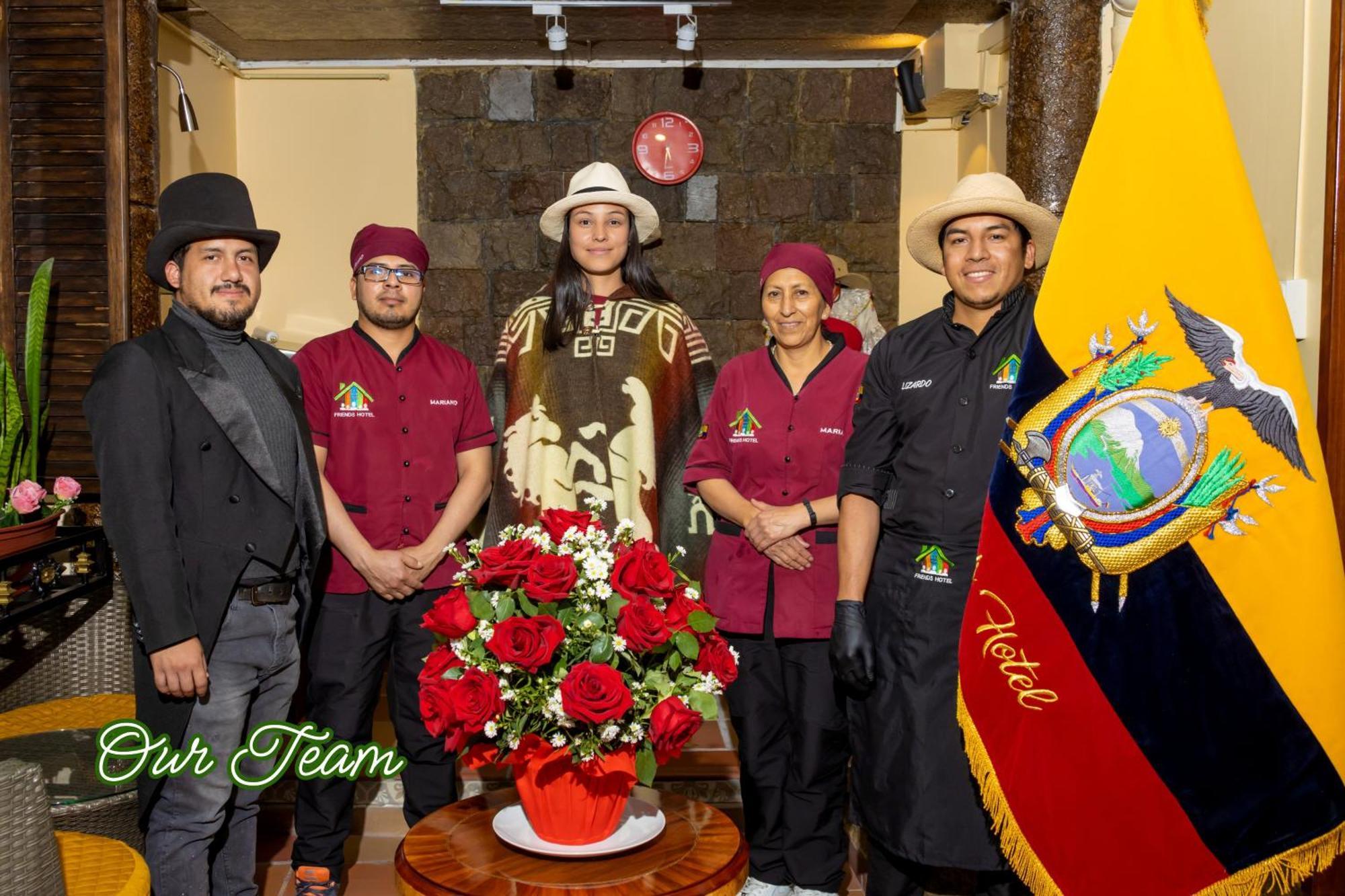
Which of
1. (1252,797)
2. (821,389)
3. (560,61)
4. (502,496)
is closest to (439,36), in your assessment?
(560,61)

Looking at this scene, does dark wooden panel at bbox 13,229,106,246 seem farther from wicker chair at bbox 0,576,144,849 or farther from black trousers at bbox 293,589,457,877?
black trousers at bbox 293,589,457,877

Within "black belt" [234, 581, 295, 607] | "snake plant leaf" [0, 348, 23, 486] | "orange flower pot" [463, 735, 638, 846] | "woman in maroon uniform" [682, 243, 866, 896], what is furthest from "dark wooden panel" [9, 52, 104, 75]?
"orange flower pot" [463, 735, 638, 846]

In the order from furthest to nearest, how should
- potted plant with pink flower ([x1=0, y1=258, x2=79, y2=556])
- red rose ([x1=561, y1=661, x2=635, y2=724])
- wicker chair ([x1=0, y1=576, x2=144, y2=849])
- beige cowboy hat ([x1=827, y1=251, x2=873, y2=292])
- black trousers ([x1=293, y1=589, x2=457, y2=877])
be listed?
beige cowboy hat ([x1=827, y1=251, x2=873, y2=292])
wicker chair ([x1=0, y1=576, x2=144, y2=849])
potted plant with pink flower ([x1=0, y1=258, x2=79, y2=556])
black trousers ([x1=293, y1=589, x2=457, y2=877])
red rose ([x1=561, y1=661, x2=635, y2=724])

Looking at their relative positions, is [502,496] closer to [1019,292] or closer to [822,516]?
[822,516]

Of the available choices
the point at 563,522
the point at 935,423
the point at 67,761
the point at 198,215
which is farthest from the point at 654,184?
the point at 563,522

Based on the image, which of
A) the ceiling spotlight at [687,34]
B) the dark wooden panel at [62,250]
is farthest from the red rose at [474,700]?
the ceiling spotlight at [687,34]

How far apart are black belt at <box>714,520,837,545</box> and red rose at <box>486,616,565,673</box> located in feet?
3.33

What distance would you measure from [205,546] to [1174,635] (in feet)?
6.21

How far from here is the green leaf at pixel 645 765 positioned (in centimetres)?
187

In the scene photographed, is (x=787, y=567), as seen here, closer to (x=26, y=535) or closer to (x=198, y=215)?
(x=198, y=215)

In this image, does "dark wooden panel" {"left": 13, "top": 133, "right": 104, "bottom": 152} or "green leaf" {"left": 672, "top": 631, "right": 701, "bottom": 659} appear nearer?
"green leaf" {"left": 672, "top": 631, "right": 701, "bottom": 659}

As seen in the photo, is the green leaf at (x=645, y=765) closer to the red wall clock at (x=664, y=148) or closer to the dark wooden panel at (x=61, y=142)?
the dark wooden panel at (x=61, y=142)

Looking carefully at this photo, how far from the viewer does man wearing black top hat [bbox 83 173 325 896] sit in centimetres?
223

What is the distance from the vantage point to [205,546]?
231 centimetres
